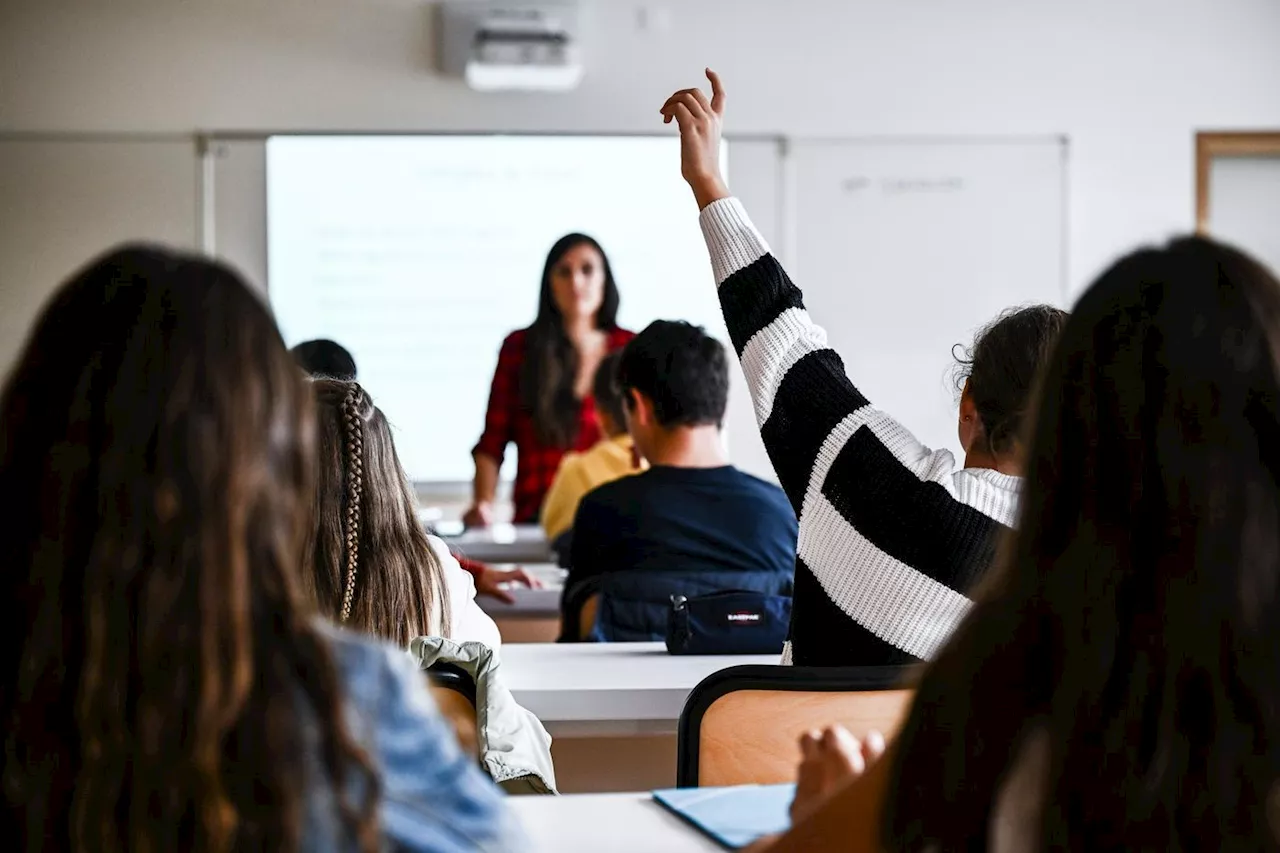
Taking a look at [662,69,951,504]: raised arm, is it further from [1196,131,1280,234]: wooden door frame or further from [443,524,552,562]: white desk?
[1196,131,1280,234]: wooden door frame

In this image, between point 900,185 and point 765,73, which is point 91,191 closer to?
point 765,73

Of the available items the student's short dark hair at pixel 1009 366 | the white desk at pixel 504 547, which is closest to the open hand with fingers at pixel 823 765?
the student's short dark hair at pixel 1009 366

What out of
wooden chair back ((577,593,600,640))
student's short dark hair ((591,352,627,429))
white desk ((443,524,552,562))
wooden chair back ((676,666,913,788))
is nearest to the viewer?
wooden chair back ((676,666,913,788))

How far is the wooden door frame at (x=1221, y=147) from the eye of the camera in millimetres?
5875

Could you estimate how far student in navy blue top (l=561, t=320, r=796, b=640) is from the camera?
2.63m

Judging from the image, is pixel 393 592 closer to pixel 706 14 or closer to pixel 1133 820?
pixel 1133 820

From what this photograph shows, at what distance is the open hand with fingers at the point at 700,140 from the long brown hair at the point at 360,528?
53 cm

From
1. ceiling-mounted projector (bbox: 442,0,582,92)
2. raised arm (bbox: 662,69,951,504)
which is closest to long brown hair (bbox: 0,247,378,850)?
raised arm (bbox: 662,69,951,504)

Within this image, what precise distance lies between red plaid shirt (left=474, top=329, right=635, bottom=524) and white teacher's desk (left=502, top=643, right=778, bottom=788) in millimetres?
2494

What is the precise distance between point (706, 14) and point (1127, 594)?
5156 millimetres

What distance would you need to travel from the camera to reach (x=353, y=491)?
1.73 m

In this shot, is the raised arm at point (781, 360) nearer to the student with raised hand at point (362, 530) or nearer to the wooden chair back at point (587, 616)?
the student with raised hand at point (362, 530)

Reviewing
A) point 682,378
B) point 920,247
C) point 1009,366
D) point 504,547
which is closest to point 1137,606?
point 1009,366

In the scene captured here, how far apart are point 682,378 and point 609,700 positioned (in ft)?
2.95
